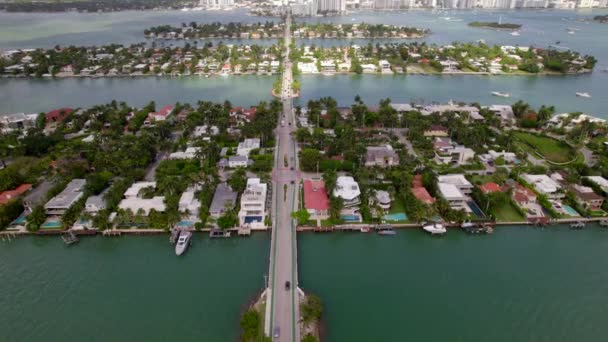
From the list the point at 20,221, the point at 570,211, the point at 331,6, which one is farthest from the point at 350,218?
the point at 331,6

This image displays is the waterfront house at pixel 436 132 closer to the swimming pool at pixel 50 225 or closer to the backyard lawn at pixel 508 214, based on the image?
the backyard lawn at pixel 508 214

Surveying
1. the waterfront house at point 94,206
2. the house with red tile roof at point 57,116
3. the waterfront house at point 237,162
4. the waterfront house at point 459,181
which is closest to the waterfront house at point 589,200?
the waterfront house at point 459,181

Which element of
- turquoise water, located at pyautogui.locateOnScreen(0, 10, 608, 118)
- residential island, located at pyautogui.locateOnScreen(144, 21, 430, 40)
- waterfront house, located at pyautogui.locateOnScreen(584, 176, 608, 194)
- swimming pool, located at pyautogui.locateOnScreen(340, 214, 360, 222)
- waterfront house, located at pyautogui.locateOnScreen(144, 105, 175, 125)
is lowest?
swimming pool, located at pyautogui.locateOnScreen(340, 214, 360, 222)

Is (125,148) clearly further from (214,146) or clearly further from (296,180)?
(296,180)

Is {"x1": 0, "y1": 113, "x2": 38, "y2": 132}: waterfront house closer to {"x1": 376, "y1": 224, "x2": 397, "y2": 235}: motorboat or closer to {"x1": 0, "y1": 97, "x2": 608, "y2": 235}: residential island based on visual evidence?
{"x1": 0, "y1": 97, "x2": 608, "y2": 235}: residential island

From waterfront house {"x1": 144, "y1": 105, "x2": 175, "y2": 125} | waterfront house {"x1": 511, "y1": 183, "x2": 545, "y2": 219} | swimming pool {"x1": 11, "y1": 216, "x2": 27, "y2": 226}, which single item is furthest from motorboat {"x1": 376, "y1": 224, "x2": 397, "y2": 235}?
waterfront house {"x1": 144, "y1": 105, "x2": 175, "y2": 125}
